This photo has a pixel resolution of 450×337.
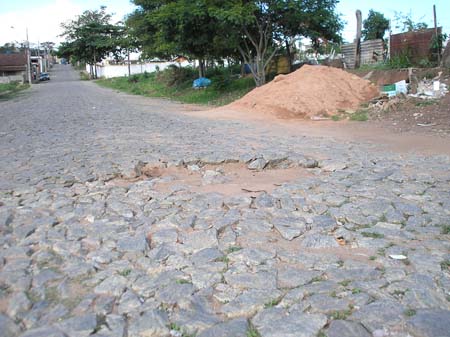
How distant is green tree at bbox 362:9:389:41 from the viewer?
3897 cm

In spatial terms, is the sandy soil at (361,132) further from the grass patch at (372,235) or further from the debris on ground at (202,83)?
the debris on ground at (202,83)

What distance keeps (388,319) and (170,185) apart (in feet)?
12.0

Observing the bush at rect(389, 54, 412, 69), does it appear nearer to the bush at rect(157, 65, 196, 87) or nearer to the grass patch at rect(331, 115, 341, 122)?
the grass patch at rect(331, 115, 341, 122)

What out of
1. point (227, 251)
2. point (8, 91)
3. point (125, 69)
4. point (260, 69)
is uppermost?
point (125, 69)

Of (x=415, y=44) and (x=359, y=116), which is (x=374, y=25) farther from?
(x=359, y=116)

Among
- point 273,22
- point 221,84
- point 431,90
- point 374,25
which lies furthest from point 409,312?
point 374,25

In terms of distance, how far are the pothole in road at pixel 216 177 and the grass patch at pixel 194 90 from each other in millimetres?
14088

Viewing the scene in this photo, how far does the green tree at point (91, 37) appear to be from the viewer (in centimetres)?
6469

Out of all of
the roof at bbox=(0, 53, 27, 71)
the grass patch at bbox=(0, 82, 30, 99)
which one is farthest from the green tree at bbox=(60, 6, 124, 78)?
the grass patch at bbox=(0, 82, 30, 99)

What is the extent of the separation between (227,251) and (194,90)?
24257mm

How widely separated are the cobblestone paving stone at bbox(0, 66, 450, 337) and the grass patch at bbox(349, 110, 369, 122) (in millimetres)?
6070

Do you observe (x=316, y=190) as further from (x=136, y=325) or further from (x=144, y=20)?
(x=144, y=20)

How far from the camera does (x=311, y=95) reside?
50.1ft

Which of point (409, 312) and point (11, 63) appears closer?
point (409, 312)
